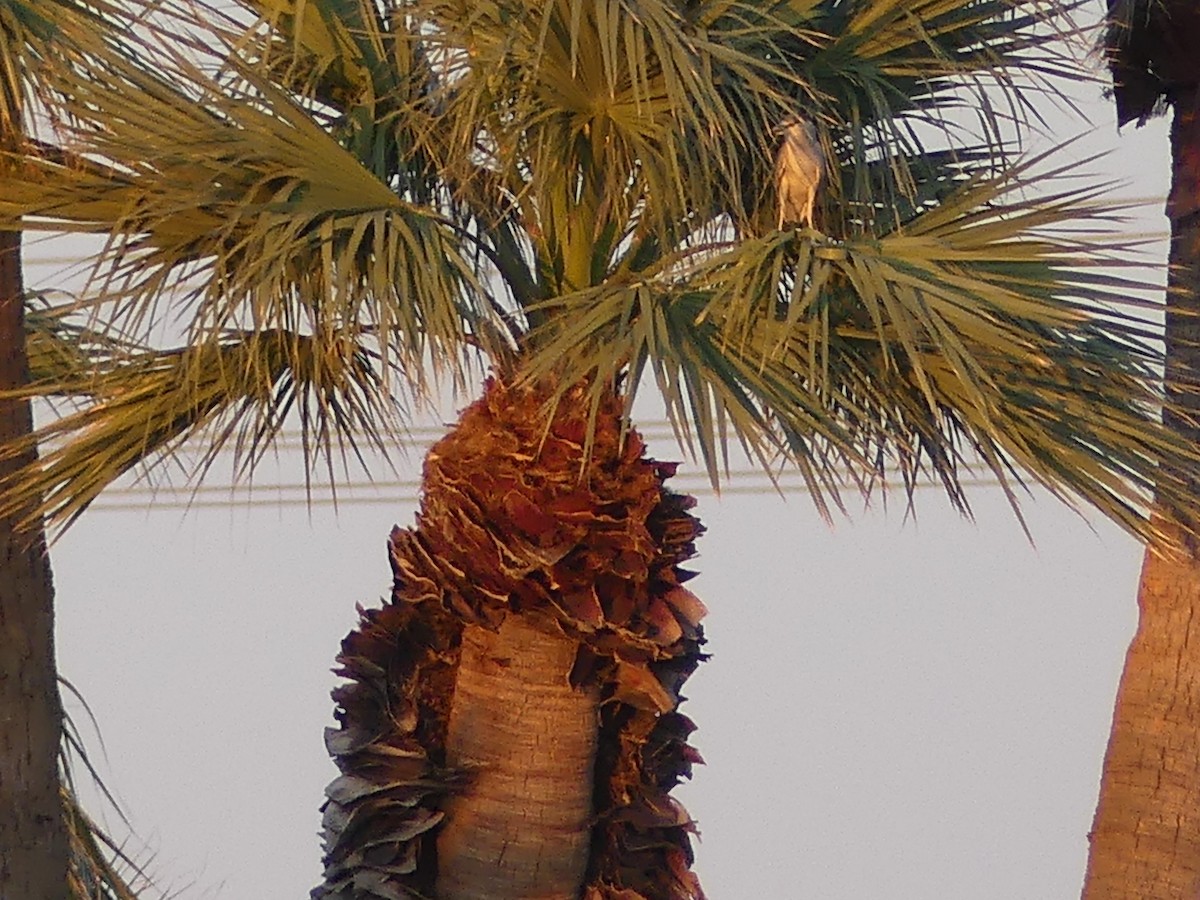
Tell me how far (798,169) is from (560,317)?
553 mm

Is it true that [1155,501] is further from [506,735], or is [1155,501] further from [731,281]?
[506,735]

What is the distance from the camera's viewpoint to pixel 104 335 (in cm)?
335

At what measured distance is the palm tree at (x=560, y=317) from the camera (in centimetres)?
312

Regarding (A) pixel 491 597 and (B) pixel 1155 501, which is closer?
(B) pixel 1155 501

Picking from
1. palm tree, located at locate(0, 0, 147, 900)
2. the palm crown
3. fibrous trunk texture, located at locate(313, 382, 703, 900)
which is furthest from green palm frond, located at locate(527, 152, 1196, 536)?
palm tree, located at locate(0, 0, 147, 900)

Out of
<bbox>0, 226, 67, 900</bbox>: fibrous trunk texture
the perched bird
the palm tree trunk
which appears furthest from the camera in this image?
the palm tree trunk

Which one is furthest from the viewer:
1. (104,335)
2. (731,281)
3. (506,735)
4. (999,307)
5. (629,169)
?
(506,735)

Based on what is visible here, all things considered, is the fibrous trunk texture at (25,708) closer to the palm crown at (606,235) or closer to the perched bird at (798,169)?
the palm crown at (606,235)

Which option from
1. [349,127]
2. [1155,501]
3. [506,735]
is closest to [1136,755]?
[1155,501]

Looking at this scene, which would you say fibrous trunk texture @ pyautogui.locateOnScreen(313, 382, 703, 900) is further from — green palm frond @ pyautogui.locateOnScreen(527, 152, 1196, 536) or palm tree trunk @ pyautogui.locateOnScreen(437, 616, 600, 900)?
green palm frond @ pyautogui.locateOnScreen(527, 152, 1196, 536)

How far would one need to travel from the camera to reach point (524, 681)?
3852 mm

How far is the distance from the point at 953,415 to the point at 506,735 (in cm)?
125

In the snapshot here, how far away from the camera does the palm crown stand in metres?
3.08

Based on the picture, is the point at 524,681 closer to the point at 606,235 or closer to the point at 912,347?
the point at 606,235
